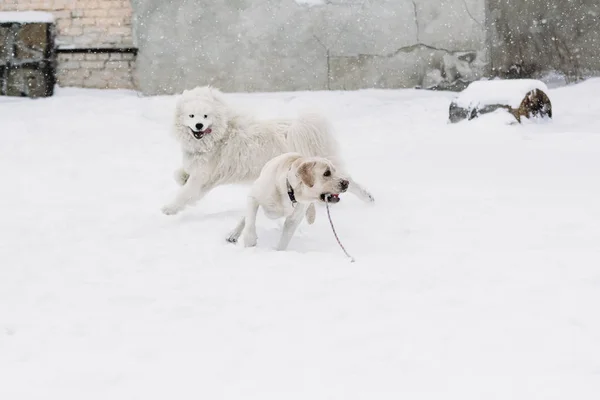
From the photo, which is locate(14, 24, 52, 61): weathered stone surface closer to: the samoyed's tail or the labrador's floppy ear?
the samoyed's tail

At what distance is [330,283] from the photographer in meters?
3.04

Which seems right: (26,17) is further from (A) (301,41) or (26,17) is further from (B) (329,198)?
(B) (329,198)

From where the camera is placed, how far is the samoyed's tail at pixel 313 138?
4.63 m

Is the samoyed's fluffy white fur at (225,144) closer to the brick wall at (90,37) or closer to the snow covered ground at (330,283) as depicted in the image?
the snow covered ground at (330,283)

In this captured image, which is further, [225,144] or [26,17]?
[26,17]

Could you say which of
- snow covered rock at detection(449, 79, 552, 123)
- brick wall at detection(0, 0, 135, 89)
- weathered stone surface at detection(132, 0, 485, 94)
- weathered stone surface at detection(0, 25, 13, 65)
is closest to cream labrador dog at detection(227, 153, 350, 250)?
snow covered rock at detection(449, 79, 552, 123)

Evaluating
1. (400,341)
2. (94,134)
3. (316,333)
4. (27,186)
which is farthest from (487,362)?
(94,134)

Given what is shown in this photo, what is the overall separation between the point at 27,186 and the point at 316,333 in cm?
375

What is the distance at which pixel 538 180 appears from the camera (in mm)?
4863

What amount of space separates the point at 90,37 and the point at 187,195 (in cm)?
431

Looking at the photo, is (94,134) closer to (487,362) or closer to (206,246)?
(206,246)

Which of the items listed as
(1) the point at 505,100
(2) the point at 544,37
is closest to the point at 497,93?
(1) the point at 505,100

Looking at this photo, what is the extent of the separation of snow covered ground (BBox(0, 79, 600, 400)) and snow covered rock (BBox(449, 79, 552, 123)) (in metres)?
0.22

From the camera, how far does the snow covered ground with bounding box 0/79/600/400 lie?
2166 millimetres
